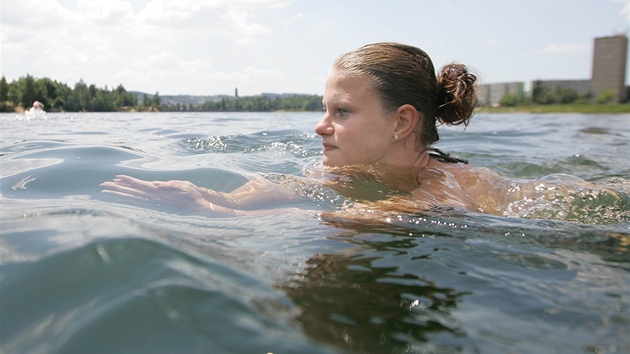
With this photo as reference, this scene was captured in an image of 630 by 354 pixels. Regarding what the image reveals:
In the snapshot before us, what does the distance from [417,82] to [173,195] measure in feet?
6.20

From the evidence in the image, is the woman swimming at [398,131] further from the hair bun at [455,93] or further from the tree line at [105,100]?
the tree line at [105,100]

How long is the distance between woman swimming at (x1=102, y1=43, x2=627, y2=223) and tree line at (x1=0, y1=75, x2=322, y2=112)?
3.76 m

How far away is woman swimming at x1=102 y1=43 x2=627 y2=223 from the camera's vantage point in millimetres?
3285

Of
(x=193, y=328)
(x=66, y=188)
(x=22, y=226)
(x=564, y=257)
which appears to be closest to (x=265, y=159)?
(x=66, y=188)

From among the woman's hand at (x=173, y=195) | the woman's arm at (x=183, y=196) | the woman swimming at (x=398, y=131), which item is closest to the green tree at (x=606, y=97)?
the woman swimming at (x=398, y=131)

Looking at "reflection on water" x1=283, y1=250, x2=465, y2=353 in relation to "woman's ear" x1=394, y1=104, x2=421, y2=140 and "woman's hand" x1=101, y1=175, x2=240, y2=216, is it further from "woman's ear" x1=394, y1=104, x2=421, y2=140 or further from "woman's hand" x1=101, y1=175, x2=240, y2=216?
"woman's ear" x1=394, y1=104, x2=421, y2=140

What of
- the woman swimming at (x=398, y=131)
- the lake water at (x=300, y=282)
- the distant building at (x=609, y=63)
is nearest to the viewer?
the lake water at (x=300, y=282)

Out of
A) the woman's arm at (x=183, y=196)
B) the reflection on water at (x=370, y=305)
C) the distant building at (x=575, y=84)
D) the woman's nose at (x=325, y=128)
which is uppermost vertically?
the distant building at (x=575, y=84)

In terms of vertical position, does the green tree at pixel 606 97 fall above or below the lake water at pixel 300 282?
above

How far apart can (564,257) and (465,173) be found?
161 centimetres

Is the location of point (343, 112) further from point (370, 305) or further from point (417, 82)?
point (370, 305)

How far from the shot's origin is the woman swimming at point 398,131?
329 cm

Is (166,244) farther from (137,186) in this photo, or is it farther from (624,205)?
(624,205)

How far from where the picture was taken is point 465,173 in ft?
11.7
